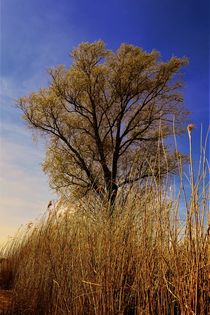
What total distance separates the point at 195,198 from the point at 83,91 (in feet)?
50.6

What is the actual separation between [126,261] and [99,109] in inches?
580

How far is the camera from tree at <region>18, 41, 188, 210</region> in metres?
16.8

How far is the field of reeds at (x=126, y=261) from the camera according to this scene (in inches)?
81.2

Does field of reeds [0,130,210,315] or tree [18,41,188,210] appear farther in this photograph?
tree [18,41,188,210]

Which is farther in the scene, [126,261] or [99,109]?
[99,109]

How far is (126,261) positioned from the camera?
300 cm

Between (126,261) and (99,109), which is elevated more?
(99,109)

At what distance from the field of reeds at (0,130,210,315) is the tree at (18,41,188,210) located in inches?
463

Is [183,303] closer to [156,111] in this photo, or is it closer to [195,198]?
[195,198]

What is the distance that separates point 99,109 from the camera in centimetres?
1745

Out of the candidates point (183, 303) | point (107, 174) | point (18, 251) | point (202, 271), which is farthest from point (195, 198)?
point (107, 174)

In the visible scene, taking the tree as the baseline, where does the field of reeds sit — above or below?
below

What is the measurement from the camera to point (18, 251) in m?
7.70

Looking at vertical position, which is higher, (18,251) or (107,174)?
(107,174)
